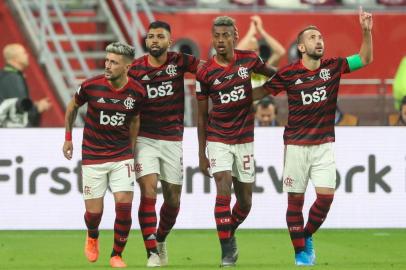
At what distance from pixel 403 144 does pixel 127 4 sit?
7.00m

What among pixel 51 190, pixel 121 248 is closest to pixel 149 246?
pixel 121 248

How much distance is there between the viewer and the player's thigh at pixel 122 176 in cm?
1462

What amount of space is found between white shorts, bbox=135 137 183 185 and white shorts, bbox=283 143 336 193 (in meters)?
1.08

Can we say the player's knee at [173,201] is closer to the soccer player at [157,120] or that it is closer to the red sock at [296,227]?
the soccer player at [157,120]

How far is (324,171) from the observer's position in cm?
1473

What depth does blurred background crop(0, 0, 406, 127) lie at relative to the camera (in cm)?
2341

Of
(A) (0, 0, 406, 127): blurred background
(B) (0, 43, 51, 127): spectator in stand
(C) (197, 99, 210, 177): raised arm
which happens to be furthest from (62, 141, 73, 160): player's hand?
(A) (0, 0, 406, 127): blurred background

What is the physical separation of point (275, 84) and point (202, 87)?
2.22 feet

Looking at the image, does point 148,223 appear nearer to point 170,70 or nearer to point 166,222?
point 166,222

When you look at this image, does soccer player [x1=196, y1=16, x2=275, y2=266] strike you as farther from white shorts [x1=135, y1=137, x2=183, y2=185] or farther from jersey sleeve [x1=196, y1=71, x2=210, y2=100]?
white shorts [x1=135, y1=137, x2=183, y2=185]

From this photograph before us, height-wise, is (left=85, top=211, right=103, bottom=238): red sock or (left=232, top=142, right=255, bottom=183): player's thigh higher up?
(left=232, top=142, right=255, bottom=183): player's thigh

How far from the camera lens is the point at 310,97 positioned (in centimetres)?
1466

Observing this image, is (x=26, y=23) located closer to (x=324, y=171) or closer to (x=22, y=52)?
(x=22, y=52)

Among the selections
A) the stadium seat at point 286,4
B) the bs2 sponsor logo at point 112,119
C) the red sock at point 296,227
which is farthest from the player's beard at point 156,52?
the stadium seat at point 286,4
